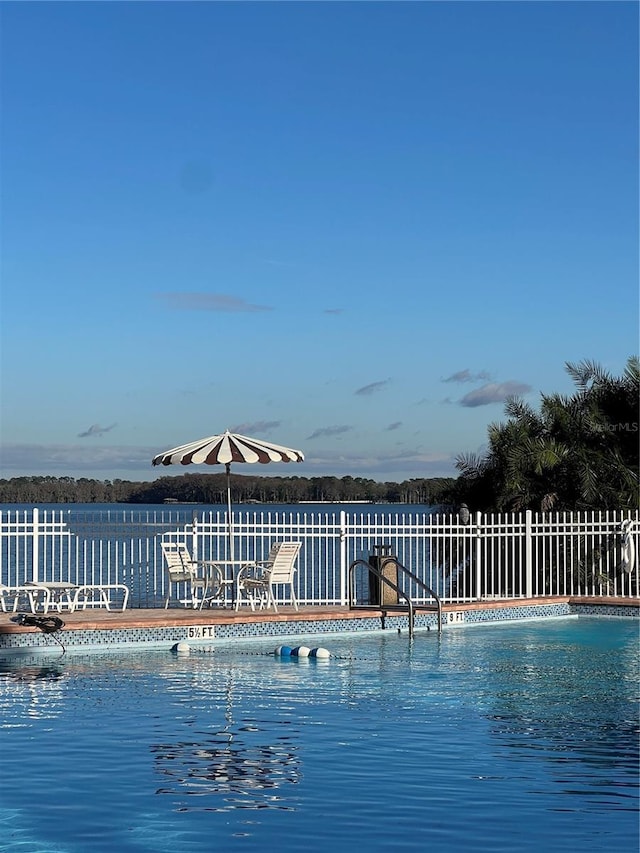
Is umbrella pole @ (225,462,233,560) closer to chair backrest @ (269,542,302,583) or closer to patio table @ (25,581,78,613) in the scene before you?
chair backrest @ (269,542,302,583)

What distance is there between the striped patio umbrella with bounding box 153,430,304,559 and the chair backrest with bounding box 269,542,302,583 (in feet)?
2.29

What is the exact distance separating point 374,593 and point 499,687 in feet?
18.3

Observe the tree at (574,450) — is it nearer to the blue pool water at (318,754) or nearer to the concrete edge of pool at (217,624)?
the concrete edge of pool at (217,624)

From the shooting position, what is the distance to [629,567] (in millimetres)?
18750

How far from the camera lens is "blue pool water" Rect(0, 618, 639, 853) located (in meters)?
6.21

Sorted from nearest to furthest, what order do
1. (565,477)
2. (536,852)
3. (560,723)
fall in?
(536,852)
(560,723)
(565,477)

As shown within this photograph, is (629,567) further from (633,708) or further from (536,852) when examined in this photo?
(536,852)

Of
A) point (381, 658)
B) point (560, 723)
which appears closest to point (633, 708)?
point (560, 723)

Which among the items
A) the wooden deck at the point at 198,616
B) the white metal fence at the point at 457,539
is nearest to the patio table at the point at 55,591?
the wooden deck at the point at 198,616

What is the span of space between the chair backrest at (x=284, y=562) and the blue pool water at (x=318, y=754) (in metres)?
2.56

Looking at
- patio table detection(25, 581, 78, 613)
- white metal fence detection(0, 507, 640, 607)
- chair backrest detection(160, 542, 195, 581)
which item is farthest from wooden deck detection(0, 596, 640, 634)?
white metal fence detection(0, 507, 640, 607)

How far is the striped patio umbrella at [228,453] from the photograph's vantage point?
15820 mm

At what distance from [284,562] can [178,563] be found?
1.49 metres

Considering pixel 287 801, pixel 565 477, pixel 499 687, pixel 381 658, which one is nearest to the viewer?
pixel 287 801
